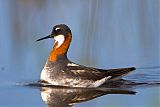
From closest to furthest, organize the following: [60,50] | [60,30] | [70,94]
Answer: [70,94] → [60,30] → [60,50]

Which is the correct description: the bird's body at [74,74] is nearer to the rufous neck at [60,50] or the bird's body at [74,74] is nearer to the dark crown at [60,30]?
the dark crown at [60,30]

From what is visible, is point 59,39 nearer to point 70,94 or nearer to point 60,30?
point 60,30

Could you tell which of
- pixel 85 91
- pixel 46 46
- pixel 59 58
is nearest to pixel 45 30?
pixel 46 46

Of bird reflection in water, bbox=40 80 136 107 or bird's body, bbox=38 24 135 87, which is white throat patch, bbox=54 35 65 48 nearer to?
bird's body, bbox=38 24 135 87

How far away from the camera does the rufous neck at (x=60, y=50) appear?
40.3ft

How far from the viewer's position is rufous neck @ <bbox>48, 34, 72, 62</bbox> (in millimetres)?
12281

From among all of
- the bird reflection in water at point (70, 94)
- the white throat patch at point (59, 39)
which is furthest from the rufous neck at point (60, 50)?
the bird reflection in water at point (70, 94)

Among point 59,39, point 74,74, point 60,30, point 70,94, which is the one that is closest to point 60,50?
point 59,39

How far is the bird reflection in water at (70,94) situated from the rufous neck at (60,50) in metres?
0.76

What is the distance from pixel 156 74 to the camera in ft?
40.9

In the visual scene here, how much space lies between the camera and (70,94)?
36.3ft

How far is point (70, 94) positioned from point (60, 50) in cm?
141

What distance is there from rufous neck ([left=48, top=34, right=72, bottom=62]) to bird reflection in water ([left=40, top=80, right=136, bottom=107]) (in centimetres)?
76

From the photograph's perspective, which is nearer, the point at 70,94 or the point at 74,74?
the point at 70,94
